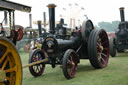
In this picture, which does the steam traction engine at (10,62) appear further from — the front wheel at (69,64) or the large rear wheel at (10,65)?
the front wheel at (69,64)

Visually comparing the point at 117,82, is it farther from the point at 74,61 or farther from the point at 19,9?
the point at 19,9

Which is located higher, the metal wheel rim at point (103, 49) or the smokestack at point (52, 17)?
the smokestack at point (52, 17)

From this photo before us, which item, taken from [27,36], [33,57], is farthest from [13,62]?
[27,36]

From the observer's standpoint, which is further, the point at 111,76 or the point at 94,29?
the point at 94,29

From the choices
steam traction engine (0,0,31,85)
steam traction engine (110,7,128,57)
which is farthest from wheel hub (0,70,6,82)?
steam traction engine (110,7,128,57)

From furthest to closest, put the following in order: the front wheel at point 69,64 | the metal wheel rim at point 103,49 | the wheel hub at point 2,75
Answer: the metal wheel rim at point 103,49 → the front wheel at point 69,64 → the wheel hub at point 2,75

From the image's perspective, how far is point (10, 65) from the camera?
2.85 m

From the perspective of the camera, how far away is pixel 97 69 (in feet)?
16.9

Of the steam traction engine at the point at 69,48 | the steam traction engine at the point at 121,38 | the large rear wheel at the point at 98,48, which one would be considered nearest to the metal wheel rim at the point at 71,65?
the steam traction engine at the point at 69,48

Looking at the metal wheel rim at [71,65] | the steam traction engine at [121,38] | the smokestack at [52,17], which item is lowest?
the metal wheel rim at [71,65]

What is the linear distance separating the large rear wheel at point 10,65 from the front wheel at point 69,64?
4.60 feet

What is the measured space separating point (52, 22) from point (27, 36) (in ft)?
35.3

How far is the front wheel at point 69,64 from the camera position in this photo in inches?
161

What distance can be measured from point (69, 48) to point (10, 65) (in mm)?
2364
